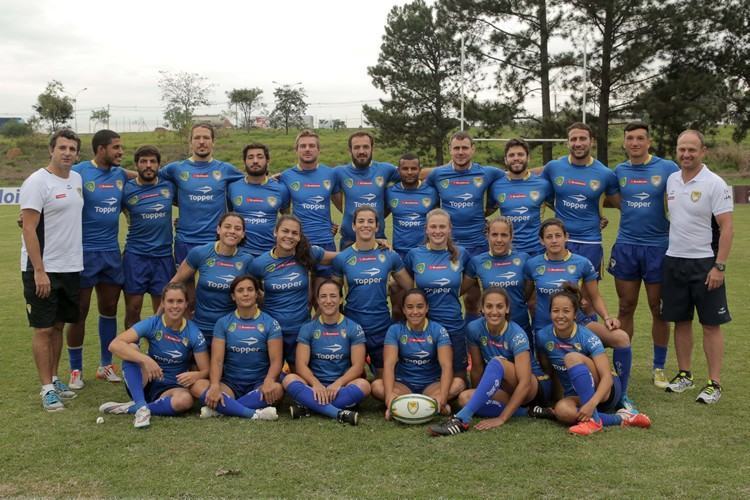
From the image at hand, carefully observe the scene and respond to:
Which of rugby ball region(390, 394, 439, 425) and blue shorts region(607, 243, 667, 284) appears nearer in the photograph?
rugby ball region(390, 394, 439, 425)

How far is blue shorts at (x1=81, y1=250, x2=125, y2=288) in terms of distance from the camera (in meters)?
5.02

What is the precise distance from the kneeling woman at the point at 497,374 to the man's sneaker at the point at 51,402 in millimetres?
2526

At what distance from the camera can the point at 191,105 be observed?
157ft

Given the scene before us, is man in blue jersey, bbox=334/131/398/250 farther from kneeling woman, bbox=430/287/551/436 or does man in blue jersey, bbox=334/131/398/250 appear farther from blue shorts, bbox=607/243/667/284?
blue shorts, bbox=607/243/667/284

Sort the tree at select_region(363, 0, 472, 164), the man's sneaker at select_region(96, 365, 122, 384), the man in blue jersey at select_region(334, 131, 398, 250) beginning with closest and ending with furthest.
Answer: the man's sneaker at select_region(96, 365, 122, 384)
the man in blue jersey at select_region(334, 131, 398, 250)
the tree at select_region(363, 0, 472, 164)

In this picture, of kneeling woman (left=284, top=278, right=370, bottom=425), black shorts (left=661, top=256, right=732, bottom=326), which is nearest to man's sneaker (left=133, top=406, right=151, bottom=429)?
kneeling woman (left=284, top=278, right=370, bottom=425)

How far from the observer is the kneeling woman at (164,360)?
4.18 meters

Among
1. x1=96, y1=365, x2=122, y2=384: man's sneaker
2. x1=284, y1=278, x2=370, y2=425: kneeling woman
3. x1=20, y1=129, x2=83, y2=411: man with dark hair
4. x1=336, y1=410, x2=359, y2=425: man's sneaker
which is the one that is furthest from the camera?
x1=96, y1=365, x2=122, y2=384: man's sneaker

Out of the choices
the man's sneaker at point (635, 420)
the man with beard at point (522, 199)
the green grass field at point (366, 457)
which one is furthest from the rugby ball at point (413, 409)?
the man with beard at point (522, 199)

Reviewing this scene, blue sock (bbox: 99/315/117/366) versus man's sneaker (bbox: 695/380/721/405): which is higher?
blue sock (bbox: 99/315/117/366)

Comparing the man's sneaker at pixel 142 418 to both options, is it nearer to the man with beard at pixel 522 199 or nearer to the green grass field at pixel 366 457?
the green grass field at pixel 366 457

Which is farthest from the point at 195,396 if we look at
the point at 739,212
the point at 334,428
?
the point at 739,212

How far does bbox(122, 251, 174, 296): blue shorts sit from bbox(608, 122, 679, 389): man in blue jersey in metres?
3.62

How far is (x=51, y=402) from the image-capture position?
4.41 m
